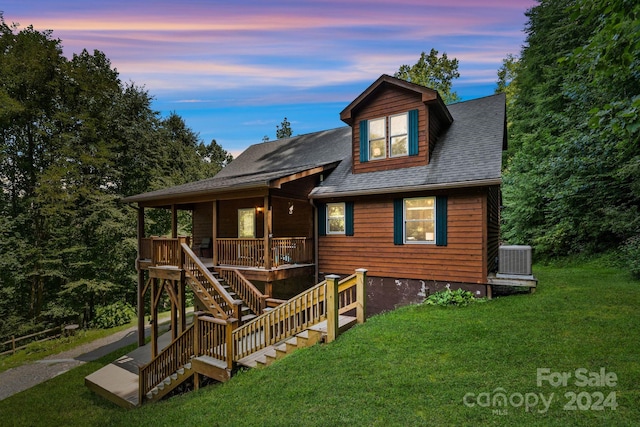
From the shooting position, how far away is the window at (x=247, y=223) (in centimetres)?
1305

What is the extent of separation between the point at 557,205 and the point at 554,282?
6.52 meters

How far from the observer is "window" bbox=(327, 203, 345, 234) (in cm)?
1048

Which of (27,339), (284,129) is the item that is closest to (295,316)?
(27,339)

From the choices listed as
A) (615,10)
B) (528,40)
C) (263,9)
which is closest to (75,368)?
(263,9)

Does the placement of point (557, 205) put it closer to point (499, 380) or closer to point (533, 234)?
point (533, 234)

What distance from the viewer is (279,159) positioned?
1459cm

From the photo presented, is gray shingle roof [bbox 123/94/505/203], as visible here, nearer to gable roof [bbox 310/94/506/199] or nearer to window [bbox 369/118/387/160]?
gable roof [bbox 310/94/506/199]

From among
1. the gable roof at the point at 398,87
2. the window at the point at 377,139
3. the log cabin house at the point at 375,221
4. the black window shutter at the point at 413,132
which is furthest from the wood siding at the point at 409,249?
the gable roof at the point at 398,87

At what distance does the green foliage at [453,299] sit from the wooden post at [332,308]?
10.3 feet

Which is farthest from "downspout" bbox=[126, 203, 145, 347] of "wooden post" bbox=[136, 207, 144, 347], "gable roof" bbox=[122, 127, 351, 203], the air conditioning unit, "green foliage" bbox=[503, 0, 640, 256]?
"green foliage" bbox=[503, 0, 640, 256]

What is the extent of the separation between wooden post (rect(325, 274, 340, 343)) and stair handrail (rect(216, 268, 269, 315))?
2829 mm

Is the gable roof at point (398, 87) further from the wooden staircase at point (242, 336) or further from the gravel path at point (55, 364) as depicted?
the gravel path at point (55, 364)

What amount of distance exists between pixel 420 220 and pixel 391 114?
376 centimetres

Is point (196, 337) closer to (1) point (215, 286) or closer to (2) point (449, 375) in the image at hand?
(1) point (215, 286)
